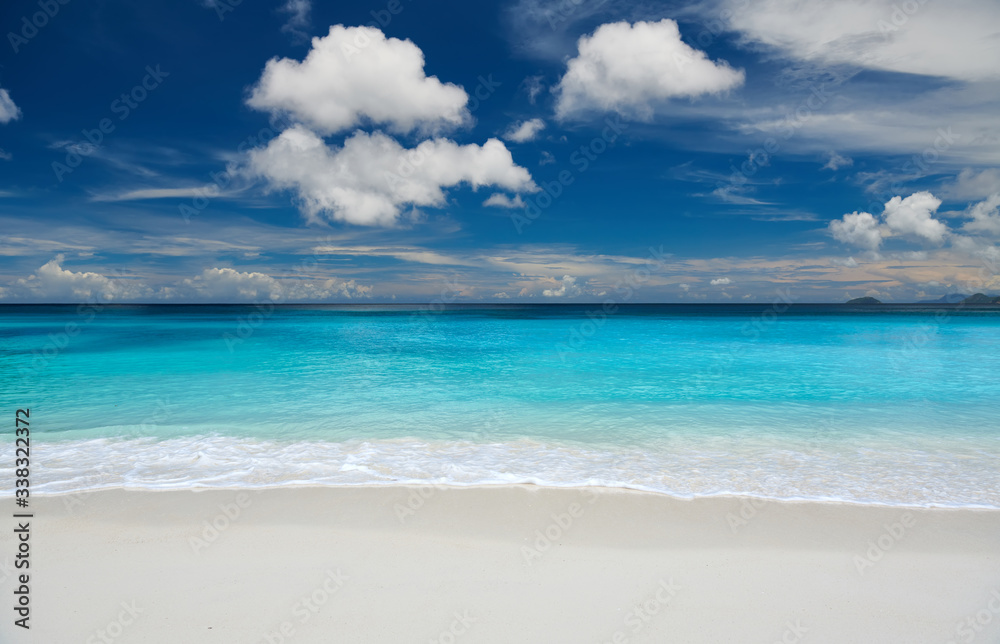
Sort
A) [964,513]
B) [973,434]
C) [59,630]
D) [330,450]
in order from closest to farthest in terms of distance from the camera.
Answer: [59,630], [964,513], [330,450], [973,434]

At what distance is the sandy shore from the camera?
3.32 metres

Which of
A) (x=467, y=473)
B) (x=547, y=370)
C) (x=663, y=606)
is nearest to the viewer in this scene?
(x=663, y=606)

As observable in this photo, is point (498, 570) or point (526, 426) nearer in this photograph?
point (498, 570)

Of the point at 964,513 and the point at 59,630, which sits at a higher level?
the point at 964,513

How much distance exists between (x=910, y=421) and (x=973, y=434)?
988mm

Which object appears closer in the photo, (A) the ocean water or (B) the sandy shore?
(B) the sandy shore

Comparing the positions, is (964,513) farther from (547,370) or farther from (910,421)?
(547,370)

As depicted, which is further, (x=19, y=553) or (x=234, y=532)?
(x=234, y=532)

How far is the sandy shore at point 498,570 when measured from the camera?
3318 mm

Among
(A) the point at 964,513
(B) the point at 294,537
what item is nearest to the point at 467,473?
(B) the point at 294,537

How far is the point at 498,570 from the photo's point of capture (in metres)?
4.01

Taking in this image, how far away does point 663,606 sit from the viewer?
354cm

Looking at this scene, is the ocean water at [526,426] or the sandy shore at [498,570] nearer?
the sandy shore at [498,570]

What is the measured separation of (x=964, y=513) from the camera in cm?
510
